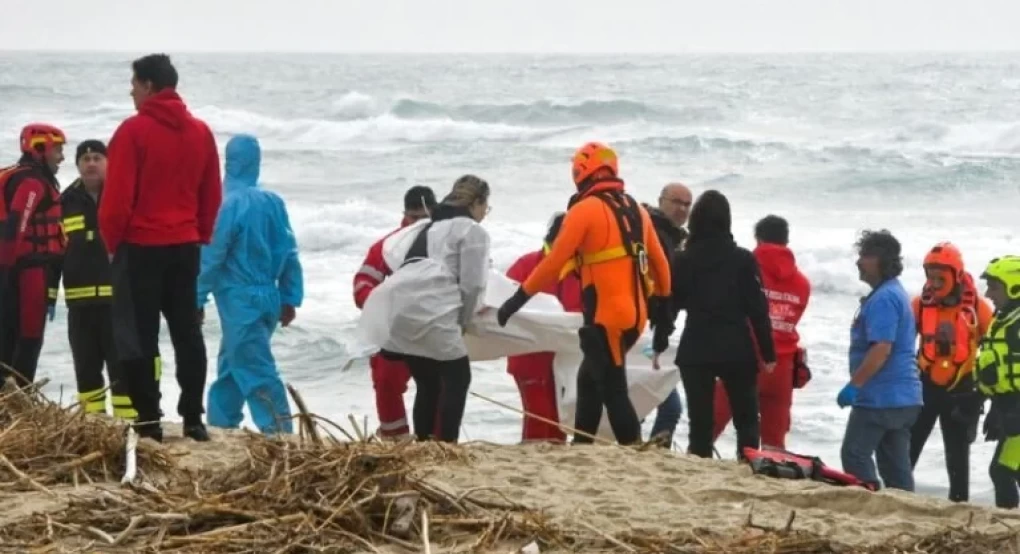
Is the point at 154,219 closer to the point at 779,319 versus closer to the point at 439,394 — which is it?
the point at 439,394

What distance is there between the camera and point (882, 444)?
8.82 meters

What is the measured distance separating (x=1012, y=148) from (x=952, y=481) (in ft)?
98.8

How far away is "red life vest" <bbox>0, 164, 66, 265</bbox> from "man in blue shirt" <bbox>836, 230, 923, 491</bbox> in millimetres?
4088

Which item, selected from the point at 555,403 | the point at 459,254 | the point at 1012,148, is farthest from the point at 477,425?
the point at 1012,148

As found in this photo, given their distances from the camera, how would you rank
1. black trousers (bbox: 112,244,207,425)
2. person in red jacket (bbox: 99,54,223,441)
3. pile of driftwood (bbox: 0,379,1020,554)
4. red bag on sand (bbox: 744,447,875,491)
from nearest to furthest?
pile of driftwood (bbox: 0,379,1020,554)
red bag on sand (bbox: 744,447,875,491)
person in red jacket (bbox: 99,54,223,441)
black trousers (bbox: 112,244,207,425)

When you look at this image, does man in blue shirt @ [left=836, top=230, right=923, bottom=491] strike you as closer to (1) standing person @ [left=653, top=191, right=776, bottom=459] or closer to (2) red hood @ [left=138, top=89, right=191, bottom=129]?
(1) standing person @ [left=653, top=191, right=776, bottom=459]

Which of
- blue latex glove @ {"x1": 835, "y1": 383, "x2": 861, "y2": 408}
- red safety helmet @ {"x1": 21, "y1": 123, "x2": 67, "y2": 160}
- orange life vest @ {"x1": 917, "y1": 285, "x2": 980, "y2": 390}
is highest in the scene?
red safety helmet @ {"x1": 21, "y1": 123, "x2": 67, "y2": 160}

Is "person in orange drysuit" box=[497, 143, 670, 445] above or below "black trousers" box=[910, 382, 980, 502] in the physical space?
above

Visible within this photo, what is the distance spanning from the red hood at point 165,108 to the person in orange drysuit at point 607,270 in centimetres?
176

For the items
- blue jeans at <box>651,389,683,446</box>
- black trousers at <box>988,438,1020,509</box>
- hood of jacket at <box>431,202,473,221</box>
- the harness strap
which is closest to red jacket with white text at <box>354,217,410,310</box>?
the harness strap

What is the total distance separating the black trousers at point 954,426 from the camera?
355 inches

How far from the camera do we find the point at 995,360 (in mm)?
7824

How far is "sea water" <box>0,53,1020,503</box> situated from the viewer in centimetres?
1534

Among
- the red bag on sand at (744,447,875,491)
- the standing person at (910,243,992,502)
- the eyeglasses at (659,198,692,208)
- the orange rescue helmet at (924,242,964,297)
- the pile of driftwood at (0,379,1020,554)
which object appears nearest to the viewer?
the pile of driftwood at (0,379,1020,554)
